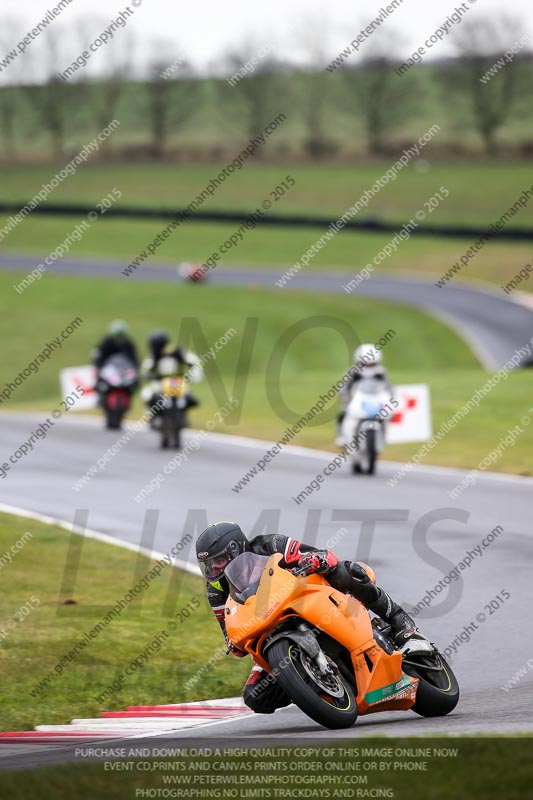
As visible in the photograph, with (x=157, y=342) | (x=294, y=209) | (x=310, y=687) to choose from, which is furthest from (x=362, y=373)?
(x=294, y=209)

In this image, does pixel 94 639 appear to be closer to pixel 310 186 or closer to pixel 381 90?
pixel 310 186

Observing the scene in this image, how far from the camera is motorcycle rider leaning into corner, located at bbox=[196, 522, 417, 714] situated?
703 centimetres

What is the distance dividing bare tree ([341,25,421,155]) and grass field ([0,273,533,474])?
40.0 metres

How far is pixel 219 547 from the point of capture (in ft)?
23.3

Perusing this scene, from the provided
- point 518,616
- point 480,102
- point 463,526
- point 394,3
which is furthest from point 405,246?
point 518,616

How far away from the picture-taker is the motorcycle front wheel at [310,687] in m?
6.45

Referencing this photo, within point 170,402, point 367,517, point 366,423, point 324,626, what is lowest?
point 324,626

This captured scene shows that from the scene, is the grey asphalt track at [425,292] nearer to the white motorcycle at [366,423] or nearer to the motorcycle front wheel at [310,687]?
the white motorcycle at [366,423]

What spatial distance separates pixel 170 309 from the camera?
40375mm

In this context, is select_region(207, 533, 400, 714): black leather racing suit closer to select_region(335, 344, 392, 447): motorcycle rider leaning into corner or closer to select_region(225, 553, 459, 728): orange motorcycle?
select_region(225, 553, 459, 728): orange motorcycle

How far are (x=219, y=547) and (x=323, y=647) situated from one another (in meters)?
0.82

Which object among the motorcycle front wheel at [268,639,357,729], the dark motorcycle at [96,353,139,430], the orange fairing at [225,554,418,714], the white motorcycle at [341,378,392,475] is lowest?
the motorcycle front wheel at [268,639,357,729]

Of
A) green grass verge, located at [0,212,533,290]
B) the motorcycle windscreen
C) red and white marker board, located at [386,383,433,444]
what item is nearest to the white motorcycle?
red and white marker board, located at [386,383,433,444]

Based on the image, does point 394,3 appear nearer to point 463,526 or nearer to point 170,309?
point 463,526
